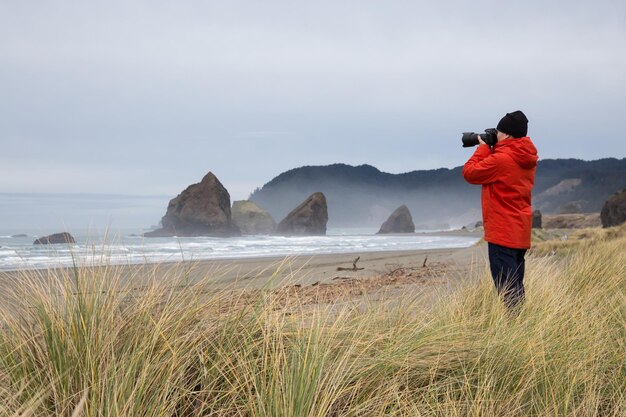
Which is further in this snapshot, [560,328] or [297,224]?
[297,224]

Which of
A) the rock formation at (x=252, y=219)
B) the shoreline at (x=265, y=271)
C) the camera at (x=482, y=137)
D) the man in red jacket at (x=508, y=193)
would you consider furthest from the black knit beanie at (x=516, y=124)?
the rock formation at (x=252, y=219)

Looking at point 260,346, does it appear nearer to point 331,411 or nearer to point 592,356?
point 331,411

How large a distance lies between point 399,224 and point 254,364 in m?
87.7

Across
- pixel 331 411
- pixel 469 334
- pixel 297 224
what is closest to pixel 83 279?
pixel 331 411

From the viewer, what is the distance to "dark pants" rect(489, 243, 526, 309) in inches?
191

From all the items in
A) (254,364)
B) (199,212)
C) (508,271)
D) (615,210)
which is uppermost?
(199,212)

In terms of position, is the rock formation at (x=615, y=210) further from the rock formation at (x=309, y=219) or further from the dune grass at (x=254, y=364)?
the rock formation at (x=309, y=219)

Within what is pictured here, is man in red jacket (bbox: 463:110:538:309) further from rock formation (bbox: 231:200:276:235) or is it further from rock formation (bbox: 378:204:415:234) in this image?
rock formation (bbox: 378:204:415:234)

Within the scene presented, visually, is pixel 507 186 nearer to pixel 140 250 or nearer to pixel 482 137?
pixel 482 137

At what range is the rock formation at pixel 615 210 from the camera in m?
27.8

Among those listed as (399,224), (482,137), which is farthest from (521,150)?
(399,224)

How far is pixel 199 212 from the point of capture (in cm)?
6769

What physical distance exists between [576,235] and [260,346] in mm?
18343

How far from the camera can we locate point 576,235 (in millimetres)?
19000
